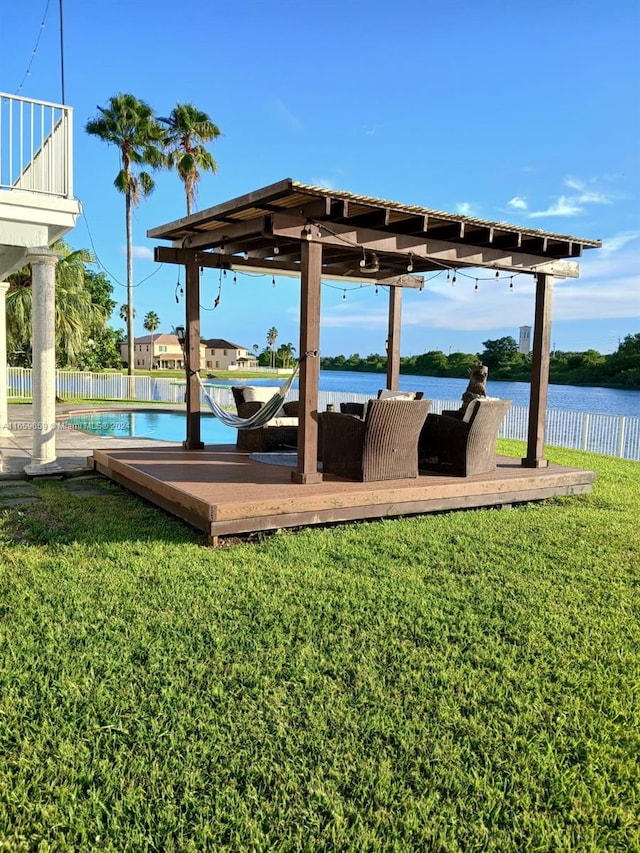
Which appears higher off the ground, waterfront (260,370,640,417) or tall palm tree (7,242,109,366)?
tall palm tree (7,242,109,366)

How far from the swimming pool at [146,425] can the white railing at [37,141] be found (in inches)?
252

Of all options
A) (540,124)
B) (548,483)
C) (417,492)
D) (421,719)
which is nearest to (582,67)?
(540,124)

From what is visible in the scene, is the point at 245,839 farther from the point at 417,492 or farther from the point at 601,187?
the point at 601,187

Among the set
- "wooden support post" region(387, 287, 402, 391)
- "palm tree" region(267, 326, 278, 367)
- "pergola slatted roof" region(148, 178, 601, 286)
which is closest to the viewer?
"pergola slatted roof" region(148, 178, 601, 286)

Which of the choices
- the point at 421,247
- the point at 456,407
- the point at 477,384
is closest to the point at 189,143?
the point at 456,407

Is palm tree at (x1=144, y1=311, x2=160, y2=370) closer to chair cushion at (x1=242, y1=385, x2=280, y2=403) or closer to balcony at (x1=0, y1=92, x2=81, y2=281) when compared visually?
chair cushion at (x1=242, y1=385, x2=280, y2=403)

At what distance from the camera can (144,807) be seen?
2094mm

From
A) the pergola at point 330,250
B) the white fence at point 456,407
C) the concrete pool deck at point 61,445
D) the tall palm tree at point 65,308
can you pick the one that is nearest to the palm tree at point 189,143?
the tall palm tree at point 65,308

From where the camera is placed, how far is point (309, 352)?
5617 mm

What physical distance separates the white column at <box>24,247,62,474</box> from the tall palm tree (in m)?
11.0

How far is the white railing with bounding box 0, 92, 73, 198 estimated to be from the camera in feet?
21.5

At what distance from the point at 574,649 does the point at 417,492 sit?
2.67m

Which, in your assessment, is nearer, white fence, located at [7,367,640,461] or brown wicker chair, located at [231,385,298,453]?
brown wicker chair, located at [231,385,298,453]

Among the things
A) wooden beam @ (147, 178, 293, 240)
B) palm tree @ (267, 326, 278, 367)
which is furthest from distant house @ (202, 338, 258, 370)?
wooden beam @ (147, 178, 293, 240)
